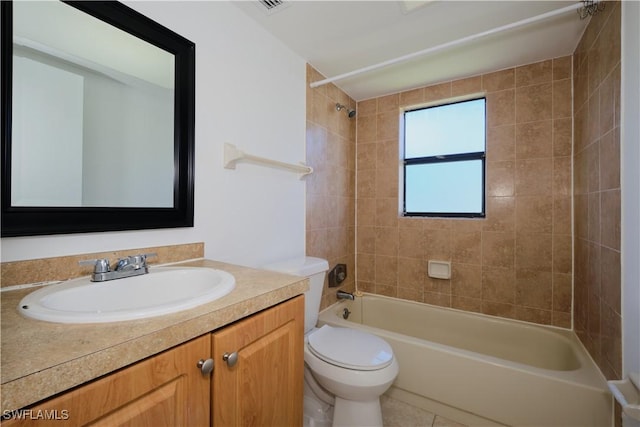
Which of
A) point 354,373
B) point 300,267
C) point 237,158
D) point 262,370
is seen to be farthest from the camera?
point 300,267

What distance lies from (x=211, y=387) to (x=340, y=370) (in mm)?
796

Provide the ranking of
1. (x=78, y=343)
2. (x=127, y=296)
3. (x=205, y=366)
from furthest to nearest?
(x=127, y=296) < (x=205, y=366) < (x=78, y=343)

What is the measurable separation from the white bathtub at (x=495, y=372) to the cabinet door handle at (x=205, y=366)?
53.8 inches

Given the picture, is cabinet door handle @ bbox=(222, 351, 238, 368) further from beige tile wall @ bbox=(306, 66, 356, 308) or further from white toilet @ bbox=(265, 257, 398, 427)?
beige tile wall @ bbox=(306, 66, 356, 308)

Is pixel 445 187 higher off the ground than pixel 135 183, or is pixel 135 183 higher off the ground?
pixel 445 187

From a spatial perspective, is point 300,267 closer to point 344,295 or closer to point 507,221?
point 344,295

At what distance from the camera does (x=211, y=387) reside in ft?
2.15

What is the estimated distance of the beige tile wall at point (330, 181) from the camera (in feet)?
6.85

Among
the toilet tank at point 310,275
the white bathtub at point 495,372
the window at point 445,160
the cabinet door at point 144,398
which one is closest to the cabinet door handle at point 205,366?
the cabinet door at point 144,398

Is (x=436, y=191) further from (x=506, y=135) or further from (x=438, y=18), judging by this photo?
(x=438, y=18)

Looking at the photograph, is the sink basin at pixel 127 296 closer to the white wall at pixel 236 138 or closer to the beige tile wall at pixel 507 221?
the white wall at pixel 236 138

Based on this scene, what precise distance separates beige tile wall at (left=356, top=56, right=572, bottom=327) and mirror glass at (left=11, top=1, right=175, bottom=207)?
1925mm

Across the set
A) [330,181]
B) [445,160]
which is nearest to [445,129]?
[445,160]

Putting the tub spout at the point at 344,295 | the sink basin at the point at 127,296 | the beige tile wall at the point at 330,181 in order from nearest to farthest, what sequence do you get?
the sink basin at the point at 127,296 → the beige tile wall at the point at 330,181 → the tub spout at the point at 344,295
